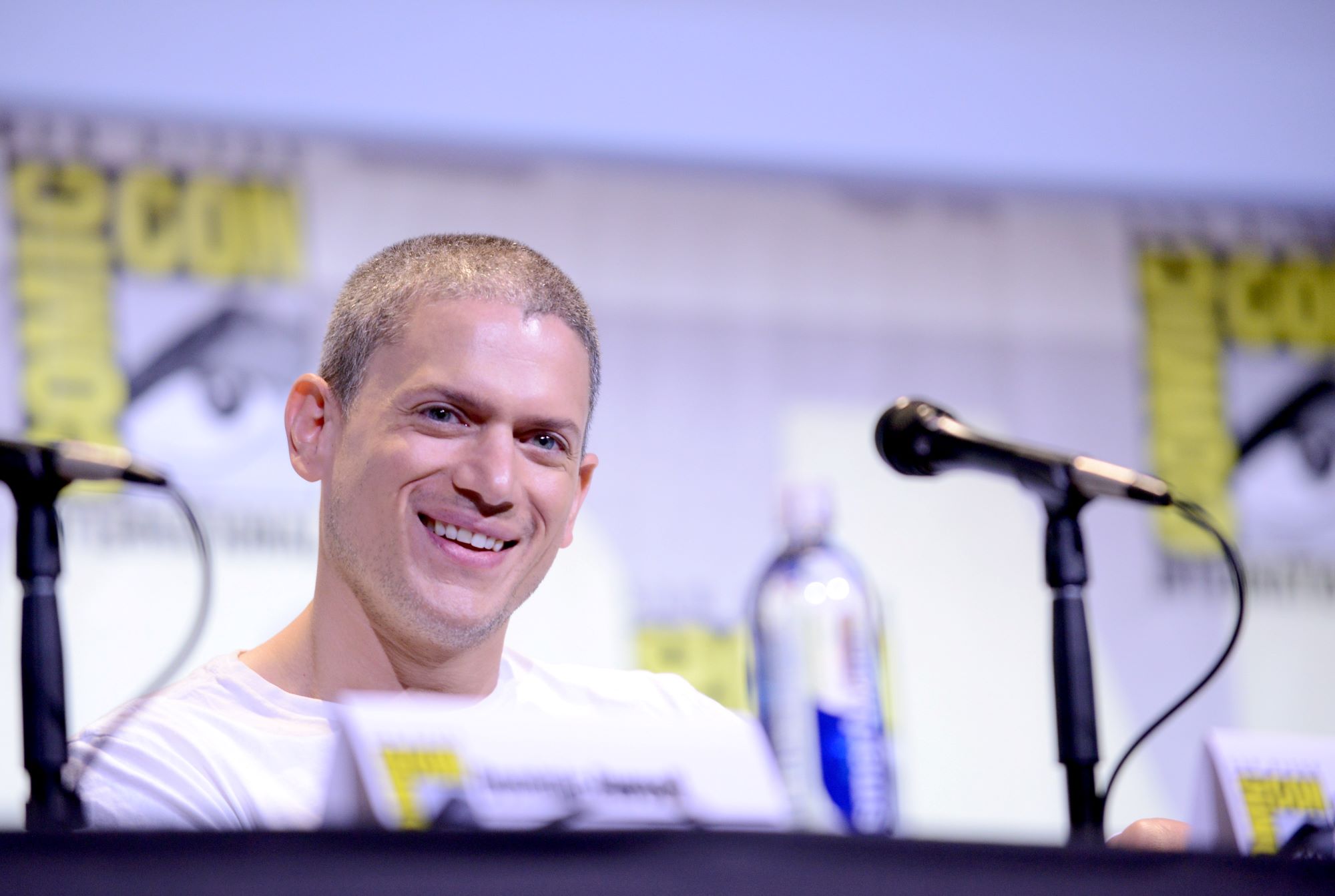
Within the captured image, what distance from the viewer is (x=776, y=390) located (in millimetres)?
4012

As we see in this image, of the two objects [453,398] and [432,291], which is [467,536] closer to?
[453,398]

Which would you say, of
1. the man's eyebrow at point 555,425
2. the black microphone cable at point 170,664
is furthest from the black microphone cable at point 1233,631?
the black microphone cable at point 170,664

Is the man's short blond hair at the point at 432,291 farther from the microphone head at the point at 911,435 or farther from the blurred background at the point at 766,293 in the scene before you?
the blurred background at the point at 766,293

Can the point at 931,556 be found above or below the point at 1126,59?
below

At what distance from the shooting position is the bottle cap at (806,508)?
1735mm

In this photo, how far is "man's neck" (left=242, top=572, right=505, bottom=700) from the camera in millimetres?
1618

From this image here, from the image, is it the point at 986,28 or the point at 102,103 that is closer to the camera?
the point at 102,103

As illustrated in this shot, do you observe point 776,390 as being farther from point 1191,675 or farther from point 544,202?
point 1191,675

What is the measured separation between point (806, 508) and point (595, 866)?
909 mm

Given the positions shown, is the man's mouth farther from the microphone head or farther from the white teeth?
the microphone head

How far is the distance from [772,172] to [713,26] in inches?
20.1

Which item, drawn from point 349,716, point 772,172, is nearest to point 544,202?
point 772,172

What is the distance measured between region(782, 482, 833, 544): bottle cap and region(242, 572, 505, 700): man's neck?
13.3 inches

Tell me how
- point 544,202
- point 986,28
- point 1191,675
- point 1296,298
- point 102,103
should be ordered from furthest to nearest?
point 1296,298, point 1191,675, point 544,202, point 986,28, point 102,103
